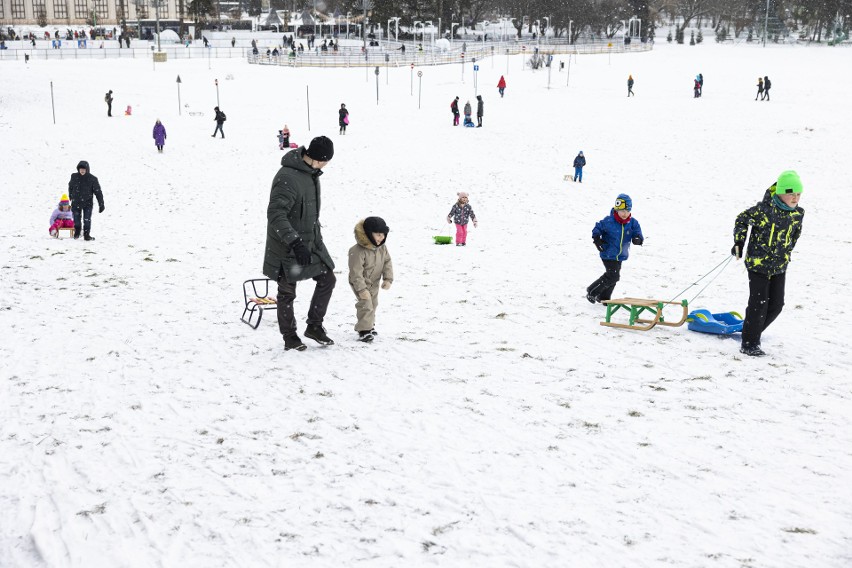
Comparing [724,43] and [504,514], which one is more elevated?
[724,43]

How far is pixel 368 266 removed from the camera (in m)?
8.05

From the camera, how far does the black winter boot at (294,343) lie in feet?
26.3

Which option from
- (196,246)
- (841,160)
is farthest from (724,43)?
(196,246)

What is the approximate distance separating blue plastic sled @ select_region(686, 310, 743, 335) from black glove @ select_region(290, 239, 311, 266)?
443 centimetres

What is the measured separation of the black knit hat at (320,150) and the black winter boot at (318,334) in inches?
70.8

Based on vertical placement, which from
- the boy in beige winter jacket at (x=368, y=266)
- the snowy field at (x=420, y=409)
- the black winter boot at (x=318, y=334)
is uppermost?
the boy in beige winter jacket at (x=368, y=266)

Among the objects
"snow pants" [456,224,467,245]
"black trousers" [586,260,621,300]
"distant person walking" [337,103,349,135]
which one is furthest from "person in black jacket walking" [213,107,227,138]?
"black trousers" [586,260,621,300]

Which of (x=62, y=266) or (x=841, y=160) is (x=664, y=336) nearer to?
(x=62, y=266)

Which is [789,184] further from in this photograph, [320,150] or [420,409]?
[320,150]

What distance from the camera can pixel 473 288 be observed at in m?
11.4

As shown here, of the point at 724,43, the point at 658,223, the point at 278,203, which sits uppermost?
the point at 724,43

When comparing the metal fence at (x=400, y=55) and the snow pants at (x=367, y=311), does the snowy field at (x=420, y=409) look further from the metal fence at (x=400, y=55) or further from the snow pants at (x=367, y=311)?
the metal fence at (x=400, y=55)

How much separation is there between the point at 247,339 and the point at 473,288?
384 cm

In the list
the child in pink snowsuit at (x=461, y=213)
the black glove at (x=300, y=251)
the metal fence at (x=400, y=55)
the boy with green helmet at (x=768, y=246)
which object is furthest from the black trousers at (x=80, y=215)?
the metal fence at (x=400, y=55)
